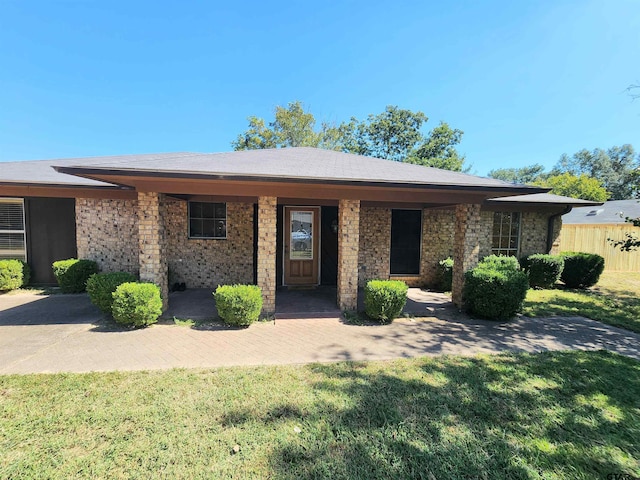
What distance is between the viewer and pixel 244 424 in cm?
254

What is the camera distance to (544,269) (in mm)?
8961

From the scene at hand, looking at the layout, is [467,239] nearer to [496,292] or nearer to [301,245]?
[496,292]

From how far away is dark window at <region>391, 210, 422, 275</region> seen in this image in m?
8.88

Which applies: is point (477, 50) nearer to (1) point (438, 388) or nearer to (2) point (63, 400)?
(1) point (438, 388)

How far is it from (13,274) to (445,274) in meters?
12.1

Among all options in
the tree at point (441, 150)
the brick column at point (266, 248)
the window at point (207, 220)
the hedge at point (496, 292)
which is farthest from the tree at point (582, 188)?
the brick column at point (266, 248)

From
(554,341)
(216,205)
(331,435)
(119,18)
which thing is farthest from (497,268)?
(119,18)

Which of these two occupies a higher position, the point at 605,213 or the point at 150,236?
the point at 605,213

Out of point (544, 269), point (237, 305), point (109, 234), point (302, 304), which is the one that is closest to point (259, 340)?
point (237, 305)

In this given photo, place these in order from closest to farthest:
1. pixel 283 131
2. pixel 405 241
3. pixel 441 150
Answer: pixel 405 241 → pixel 283 131 → pixel 441 150

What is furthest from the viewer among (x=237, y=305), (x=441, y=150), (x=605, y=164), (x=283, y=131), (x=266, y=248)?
(x=605, y=164)

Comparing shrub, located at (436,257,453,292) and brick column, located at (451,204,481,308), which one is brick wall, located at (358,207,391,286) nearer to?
shrub, located at (436,257,453,292)

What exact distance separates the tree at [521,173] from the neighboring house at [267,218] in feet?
174

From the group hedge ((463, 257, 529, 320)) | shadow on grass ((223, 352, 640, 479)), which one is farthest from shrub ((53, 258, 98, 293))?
hedge ((463, 257, 529, 320))
